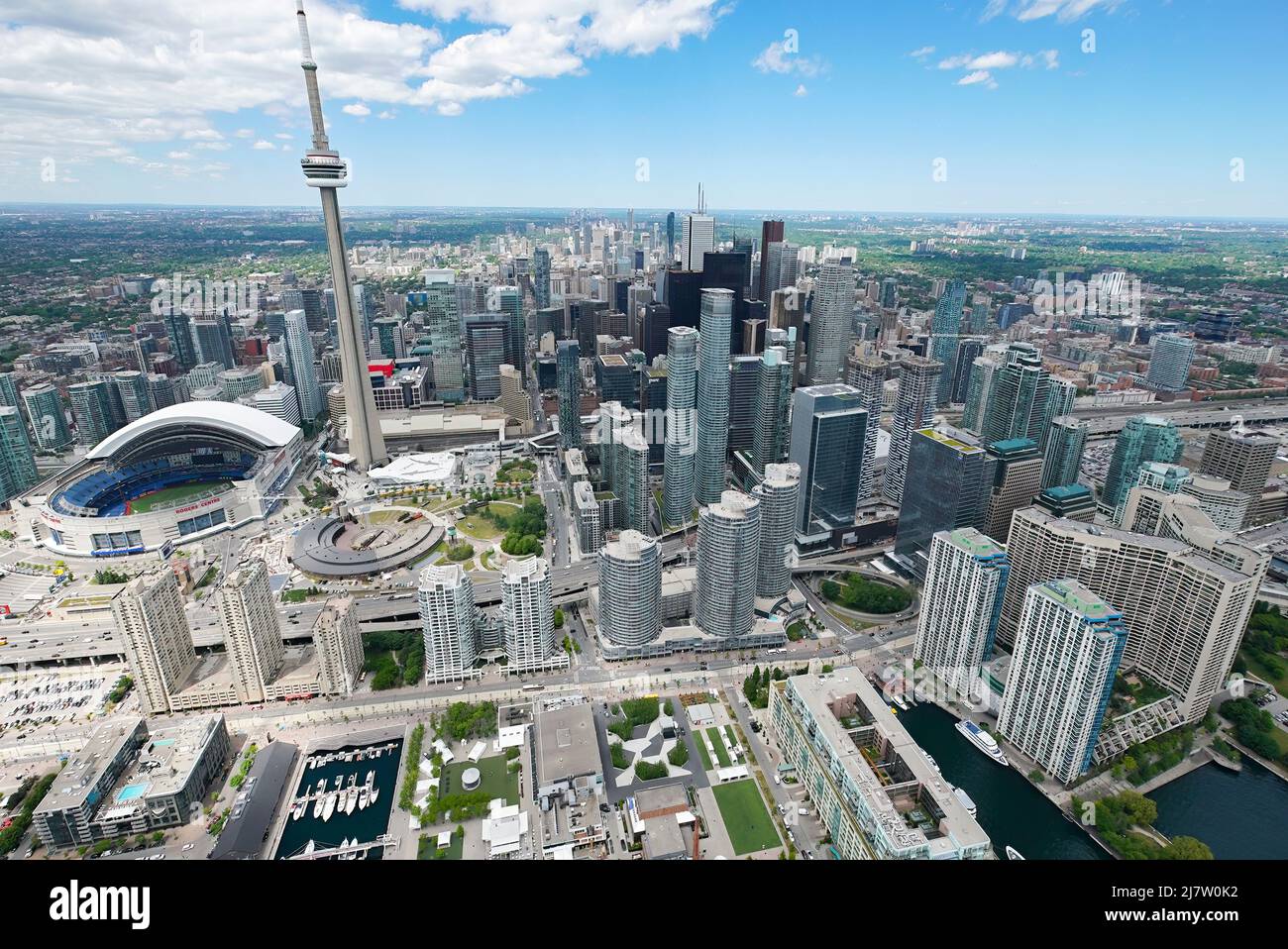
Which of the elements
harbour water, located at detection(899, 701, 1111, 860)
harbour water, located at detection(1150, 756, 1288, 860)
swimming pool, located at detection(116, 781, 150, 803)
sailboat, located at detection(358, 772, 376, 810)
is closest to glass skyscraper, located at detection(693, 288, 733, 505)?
harbour water, located at detection(899, 701, 1111, 860)

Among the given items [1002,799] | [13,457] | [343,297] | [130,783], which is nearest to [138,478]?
[13,457]

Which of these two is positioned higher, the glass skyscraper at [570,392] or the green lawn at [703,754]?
the glass skyscraper at [570,392]

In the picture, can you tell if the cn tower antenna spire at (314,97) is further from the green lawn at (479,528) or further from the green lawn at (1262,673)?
the green lawn at (1262,673)

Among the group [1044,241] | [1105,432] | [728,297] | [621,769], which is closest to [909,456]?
[728,297]

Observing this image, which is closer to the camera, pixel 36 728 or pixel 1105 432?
pixel 36 728

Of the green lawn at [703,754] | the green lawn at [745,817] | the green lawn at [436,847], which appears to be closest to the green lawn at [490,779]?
the green lawn at [436,847]
